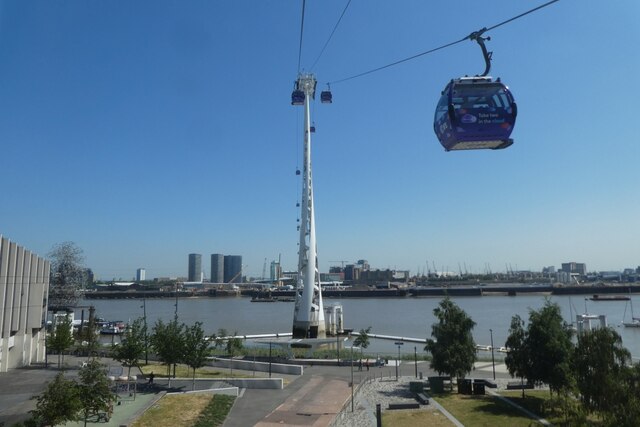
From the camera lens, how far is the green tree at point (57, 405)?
12.1 meters

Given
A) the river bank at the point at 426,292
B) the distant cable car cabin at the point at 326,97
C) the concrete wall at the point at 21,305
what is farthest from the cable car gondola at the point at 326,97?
the river bank at the point at 426,292

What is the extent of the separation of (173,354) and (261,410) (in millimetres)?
6611

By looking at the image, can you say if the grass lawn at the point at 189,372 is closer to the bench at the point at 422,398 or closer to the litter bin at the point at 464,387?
the bench at the point at 422,398

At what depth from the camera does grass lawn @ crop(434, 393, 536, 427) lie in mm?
16406

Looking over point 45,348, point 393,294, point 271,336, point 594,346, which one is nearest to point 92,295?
point 393,294

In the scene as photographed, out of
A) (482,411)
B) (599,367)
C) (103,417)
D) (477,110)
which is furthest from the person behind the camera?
(482,411)

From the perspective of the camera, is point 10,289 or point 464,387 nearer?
point 464,387

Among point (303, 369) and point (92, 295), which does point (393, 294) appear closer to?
point (92, 295)

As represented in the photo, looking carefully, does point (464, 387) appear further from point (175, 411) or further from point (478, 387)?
point (175, 411)

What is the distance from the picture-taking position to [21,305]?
26922 mm

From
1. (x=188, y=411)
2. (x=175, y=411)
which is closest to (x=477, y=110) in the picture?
(x=188, y=411)

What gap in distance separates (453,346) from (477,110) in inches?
583

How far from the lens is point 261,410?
18.0 meters

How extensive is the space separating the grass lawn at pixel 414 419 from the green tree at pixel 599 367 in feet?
14.1
